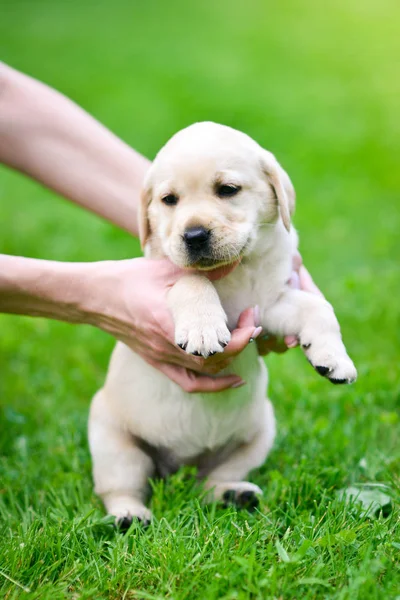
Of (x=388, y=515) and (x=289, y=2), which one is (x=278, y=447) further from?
(x=289, y=2)

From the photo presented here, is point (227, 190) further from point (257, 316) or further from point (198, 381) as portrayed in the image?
point (198, 381)

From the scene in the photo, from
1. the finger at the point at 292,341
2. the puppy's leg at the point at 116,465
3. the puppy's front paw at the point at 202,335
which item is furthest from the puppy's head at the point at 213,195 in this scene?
the puppy's leg at the point at 116,465

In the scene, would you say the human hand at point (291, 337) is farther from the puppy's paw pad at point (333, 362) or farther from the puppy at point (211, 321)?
the puppy's paw pad at point (333, 362)

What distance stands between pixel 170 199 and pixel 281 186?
42 cm

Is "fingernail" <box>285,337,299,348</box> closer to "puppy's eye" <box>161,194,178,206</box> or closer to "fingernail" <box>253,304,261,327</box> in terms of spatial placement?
"fingernail" <box>253,304,261,327</box>

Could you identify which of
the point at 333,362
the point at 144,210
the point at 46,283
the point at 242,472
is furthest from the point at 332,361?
the point at 46,283

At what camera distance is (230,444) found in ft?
10.6

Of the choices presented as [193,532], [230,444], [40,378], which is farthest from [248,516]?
[40,378]

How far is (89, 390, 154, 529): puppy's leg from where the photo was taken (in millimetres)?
3088

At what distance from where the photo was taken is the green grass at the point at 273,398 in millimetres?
2387

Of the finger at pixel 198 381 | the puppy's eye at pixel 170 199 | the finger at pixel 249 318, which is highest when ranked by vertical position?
the puppy's eye at pixel 170 199

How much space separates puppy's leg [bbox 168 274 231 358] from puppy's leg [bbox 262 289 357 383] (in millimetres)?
281

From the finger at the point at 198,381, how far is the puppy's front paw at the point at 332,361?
0.36 meters

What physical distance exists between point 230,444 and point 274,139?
624 centimetres
